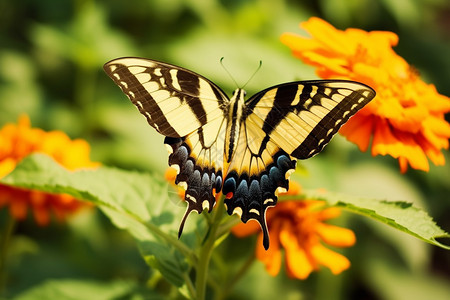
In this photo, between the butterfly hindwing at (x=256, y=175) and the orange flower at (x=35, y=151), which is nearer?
the butterfly hindwing at (x=256, y=175)

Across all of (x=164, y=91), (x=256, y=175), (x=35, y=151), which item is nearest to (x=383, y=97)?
(x=256, y=175)

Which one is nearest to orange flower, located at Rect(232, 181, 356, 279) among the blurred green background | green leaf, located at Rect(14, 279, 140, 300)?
green leaf, located at Rect(14, 279, 140, 300)

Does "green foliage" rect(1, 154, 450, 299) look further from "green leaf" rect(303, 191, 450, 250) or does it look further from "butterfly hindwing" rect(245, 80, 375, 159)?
"butterfly hindwing" rect(245, 80, 375, 159)

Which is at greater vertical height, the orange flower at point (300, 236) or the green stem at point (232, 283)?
the orange flower at point (300, 236)

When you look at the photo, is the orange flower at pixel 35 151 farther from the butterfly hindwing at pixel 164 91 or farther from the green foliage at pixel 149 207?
the butterfly hindwing at pixel 164 91

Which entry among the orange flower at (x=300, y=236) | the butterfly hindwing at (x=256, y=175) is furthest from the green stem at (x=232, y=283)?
the butterfly hindwing at (x=256, y=175)
